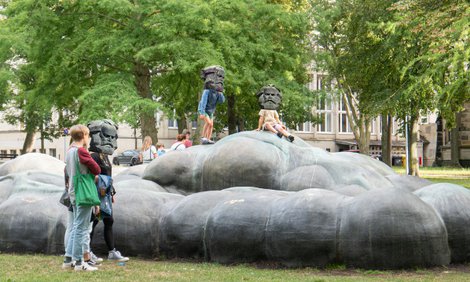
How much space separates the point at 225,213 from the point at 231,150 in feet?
11.4

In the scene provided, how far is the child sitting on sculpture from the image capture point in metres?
15.1

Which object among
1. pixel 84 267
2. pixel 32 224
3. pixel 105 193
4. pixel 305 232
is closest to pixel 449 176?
pixel 32 224

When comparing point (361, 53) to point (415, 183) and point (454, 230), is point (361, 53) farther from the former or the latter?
point (454, 230)

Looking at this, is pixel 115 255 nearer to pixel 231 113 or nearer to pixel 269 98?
pixel 269 98

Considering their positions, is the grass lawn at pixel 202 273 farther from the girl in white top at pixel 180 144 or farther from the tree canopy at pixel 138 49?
the tree canopy at pixel 138 49

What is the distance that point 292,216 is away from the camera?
405 inches

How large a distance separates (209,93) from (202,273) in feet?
23.3

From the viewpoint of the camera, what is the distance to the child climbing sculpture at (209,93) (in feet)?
53.0

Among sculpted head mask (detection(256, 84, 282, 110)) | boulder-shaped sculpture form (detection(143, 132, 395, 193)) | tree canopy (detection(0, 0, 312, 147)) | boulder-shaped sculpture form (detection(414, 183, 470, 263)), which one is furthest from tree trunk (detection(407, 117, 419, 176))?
boulder-shaped sculpture form (detection(414, 183, 470, 263))

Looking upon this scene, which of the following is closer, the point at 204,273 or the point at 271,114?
the point at 204,273

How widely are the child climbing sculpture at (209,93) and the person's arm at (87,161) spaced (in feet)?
20.1

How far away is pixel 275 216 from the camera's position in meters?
10.4

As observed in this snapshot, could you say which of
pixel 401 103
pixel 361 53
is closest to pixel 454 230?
pixel 401 103

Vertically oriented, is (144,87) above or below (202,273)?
above
